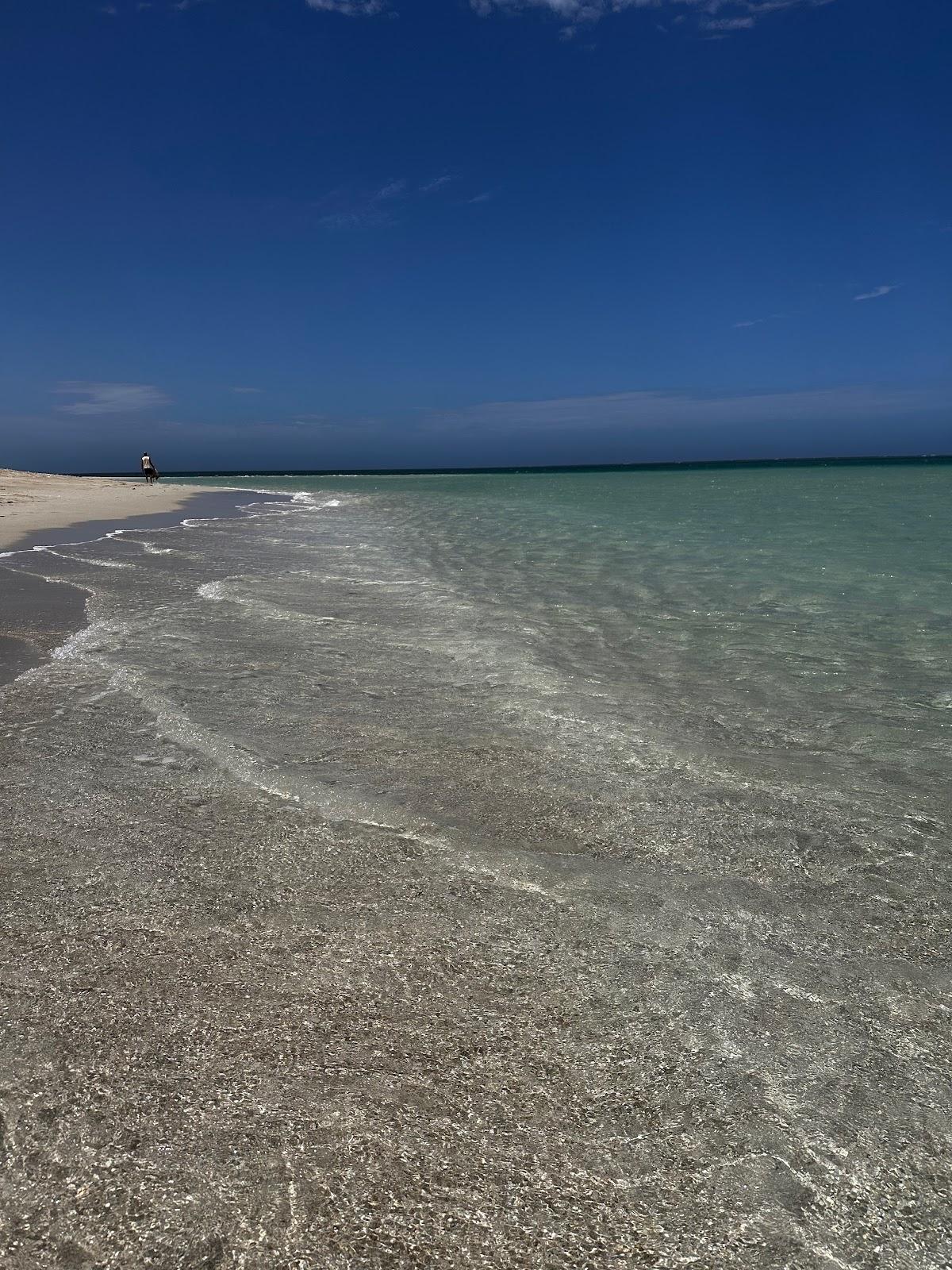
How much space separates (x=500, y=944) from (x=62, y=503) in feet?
104

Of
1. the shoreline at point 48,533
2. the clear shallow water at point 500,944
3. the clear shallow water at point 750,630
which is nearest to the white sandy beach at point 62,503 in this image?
the shoreline at point 48,533

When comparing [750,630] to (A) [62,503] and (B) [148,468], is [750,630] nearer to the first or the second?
(A) [62,503]

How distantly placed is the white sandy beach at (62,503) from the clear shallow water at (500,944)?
46.8 feet

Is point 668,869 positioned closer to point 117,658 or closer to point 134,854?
point 134,854

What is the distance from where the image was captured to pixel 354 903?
314 centimetres

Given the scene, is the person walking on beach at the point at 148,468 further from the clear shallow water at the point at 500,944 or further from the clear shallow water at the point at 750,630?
the clear shallow water at the point at 500,944

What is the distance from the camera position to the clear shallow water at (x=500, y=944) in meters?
1.90

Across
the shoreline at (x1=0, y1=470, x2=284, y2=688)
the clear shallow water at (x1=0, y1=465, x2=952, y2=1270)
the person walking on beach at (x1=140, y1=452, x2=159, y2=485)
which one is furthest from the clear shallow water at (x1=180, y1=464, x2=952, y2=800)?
the person walking on beach at (x1=140, y1=452, x2=159, y2=485)

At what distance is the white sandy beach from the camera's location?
21663 millimetres

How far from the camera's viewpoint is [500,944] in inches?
114

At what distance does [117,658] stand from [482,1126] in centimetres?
602

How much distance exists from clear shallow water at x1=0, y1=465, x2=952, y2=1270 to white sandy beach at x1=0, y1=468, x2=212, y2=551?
1428 centimetres

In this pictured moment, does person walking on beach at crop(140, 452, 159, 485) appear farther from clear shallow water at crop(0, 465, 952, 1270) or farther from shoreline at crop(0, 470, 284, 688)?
clear shallow water at crop(0, 465, 952, 1270)

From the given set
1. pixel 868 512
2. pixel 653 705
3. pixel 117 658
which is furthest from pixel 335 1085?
pixel 868 512
